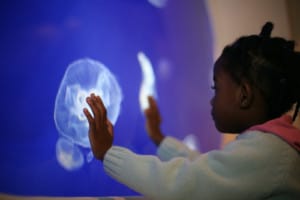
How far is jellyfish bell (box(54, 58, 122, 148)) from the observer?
673mm

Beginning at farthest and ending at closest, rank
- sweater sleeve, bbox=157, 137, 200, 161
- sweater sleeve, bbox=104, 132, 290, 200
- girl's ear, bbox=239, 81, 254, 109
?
sweater sleeve, bbox=157, 137, 200, 161 < girl's ear, bbox=239, 81, 254, 109 < sweater sleeve, bbox=104, 132, 290, 200

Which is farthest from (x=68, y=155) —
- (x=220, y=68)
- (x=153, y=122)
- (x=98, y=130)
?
(x=220, y=68)

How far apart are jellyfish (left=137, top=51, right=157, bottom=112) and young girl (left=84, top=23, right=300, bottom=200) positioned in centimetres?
13

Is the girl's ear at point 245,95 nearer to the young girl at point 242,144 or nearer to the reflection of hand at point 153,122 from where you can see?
the young girl at point 242,144

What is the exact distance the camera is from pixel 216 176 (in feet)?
1.88

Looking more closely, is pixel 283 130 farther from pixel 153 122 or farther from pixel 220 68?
pixel 153 122

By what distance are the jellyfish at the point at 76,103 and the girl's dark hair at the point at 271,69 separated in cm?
25

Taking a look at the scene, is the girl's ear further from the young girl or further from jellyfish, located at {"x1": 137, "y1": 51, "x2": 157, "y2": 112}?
jellyfish, located at {"x1": 137, "y1": 51, "x2": 157, "y2": 112}

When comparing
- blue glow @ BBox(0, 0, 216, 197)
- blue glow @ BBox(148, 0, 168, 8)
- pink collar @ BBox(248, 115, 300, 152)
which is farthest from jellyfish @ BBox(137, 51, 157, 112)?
pink collar @ BBox(248, 115, 300, 152)

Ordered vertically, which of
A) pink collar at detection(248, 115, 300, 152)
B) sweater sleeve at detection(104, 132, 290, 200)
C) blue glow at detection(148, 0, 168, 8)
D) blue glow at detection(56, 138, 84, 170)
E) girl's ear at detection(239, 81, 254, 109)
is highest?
blue glow at detection(148, 0, 168, 8)

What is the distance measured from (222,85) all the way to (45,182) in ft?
1.20

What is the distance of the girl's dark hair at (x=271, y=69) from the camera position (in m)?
0.67

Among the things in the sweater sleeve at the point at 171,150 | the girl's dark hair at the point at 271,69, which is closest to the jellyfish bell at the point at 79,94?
the sweater sleeve at the point at 171,150

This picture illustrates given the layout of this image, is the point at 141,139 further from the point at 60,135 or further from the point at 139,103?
the point at 60,135
